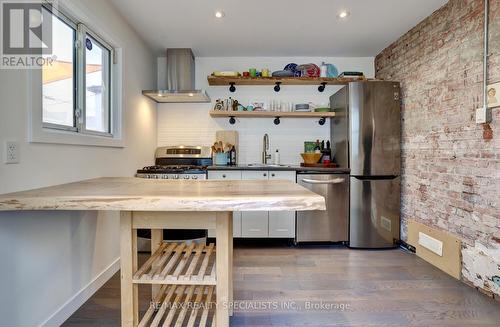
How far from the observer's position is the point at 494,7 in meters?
2.05

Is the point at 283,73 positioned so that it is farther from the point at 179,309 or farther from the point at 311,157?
the point at 179,309

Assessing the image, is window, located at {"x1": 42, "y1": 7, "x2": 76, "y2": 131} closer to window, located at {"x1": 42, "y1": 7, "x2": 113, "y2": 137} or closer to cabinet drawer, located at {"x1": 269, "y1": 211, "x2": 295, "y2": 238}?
window, located at {"x1": 42, "y1": 7, "x2": 113, "y2": 137}

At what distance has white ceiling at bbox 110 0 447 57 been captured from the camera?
254 centimetres

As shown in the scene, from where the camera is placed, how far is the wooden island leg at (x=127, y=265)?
148cm

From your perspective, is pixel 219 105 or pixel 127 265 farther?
pixel 219 105

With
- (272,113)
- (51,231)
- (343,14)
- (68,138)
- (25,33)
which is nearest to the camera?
(25,33)

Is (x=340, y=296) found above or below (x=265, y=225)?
below

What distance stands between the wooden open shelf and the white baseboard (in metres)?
0.56

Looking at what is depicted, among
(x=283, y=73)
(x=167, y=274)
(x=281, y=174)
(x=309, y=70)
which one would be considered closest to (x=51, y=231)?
(x=167, y=274)

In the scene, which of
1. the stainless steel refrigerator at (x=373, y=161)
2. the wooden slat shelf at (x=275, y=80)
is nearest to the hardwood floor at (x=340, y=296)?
the stainless steel refrigerator at (x=373, y=161)

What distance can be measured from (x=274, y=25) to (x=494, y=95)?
1999 millimetres

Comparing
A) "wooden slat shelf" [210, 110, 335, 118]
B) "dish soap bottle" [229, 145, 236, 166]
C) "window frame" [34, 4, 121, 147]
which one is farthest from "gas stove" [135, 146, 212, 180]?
"window frame" [34, 4, 121, 147]

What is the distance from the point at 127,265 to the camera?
148 centimetres

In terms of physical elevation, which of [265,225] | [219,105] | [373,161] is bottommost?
[265,225]
